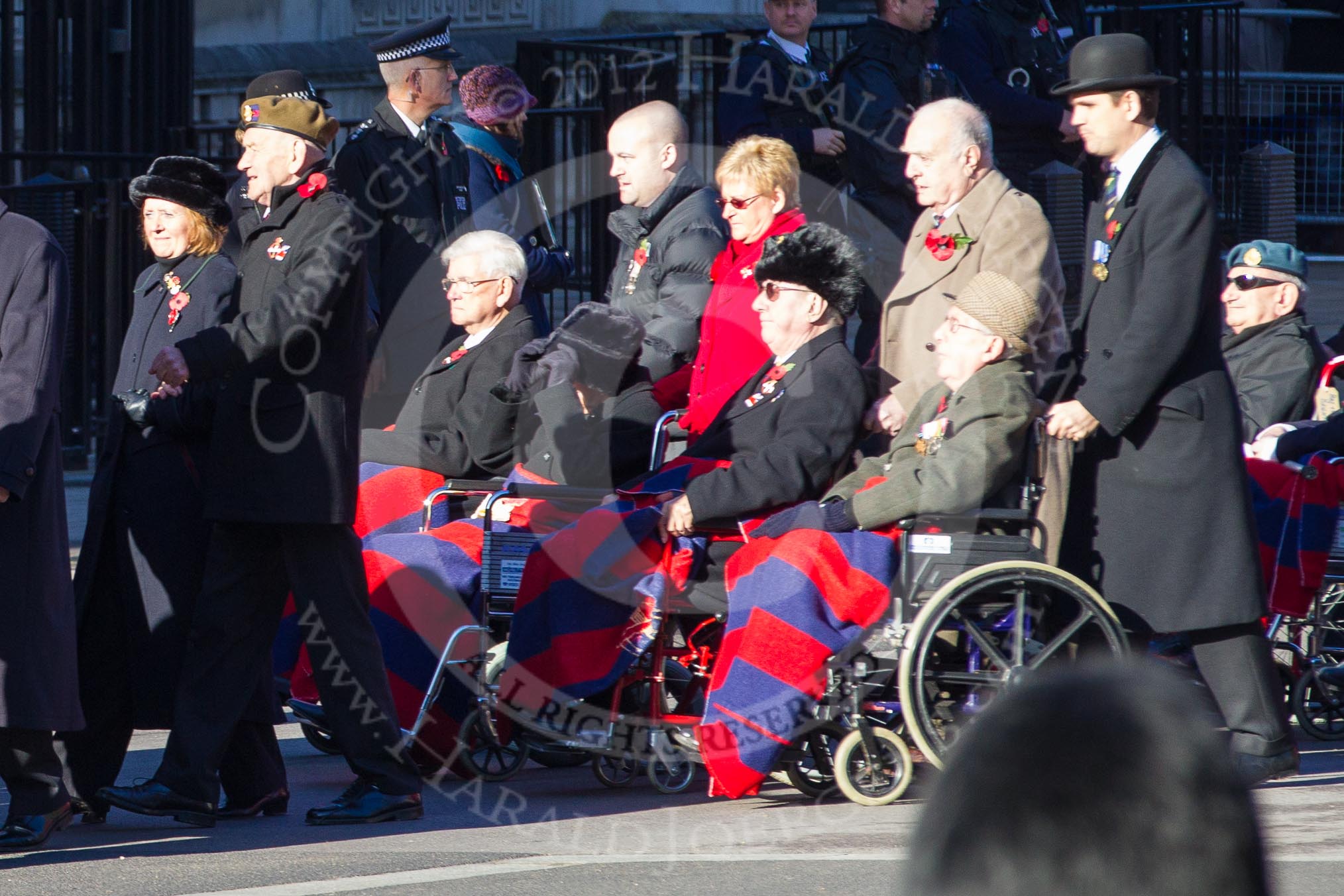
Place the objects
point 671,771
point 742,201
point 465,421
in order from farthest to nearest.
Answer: point 465,421 < point 742,201 < point 671,771

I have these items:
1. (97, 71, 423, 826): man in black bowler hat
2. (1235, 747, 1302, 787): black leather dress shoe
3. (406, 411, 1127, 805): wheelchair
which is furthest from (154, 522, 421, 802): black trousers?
(1235, 747, 1302, 787): black leather dress shoe

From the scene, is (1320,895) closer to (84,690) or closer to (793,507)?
(793,507)

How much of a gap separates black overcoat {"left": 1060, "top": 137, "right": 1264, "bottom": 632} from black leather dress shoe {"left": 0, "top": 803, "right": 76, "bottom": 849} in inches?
110

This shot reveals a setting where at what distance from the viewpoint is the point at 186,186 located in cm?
530

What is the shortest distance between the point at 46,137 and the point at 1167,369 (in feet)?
29.2

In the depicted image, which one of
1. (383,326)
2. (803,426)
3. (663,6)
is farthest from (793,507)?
(663,6)

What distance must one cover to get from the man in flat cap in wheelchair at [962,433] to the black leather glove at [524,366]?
1.42 metres

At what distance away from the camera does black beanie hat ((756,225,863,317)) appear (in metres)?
5.88

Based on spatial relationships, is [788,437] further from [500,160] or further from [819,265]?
[500,160]

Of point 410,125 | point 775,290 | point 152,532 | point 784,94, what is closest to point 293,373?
point 152,532

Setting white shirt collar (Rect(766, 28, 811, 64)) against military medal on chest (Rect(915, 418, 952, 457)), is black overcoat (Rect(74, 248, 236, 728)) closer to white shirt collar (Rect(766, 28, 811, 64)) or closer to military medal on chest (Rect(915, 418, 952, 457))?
military medal on chest (Rect(915, 418, 952, 457))

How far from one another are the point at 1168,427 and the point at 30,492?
9.65 feet

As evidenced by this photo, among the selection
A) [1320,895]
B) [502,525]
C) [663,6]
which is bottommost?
[1320,895]

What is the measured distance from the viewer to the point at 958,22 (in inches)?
374
